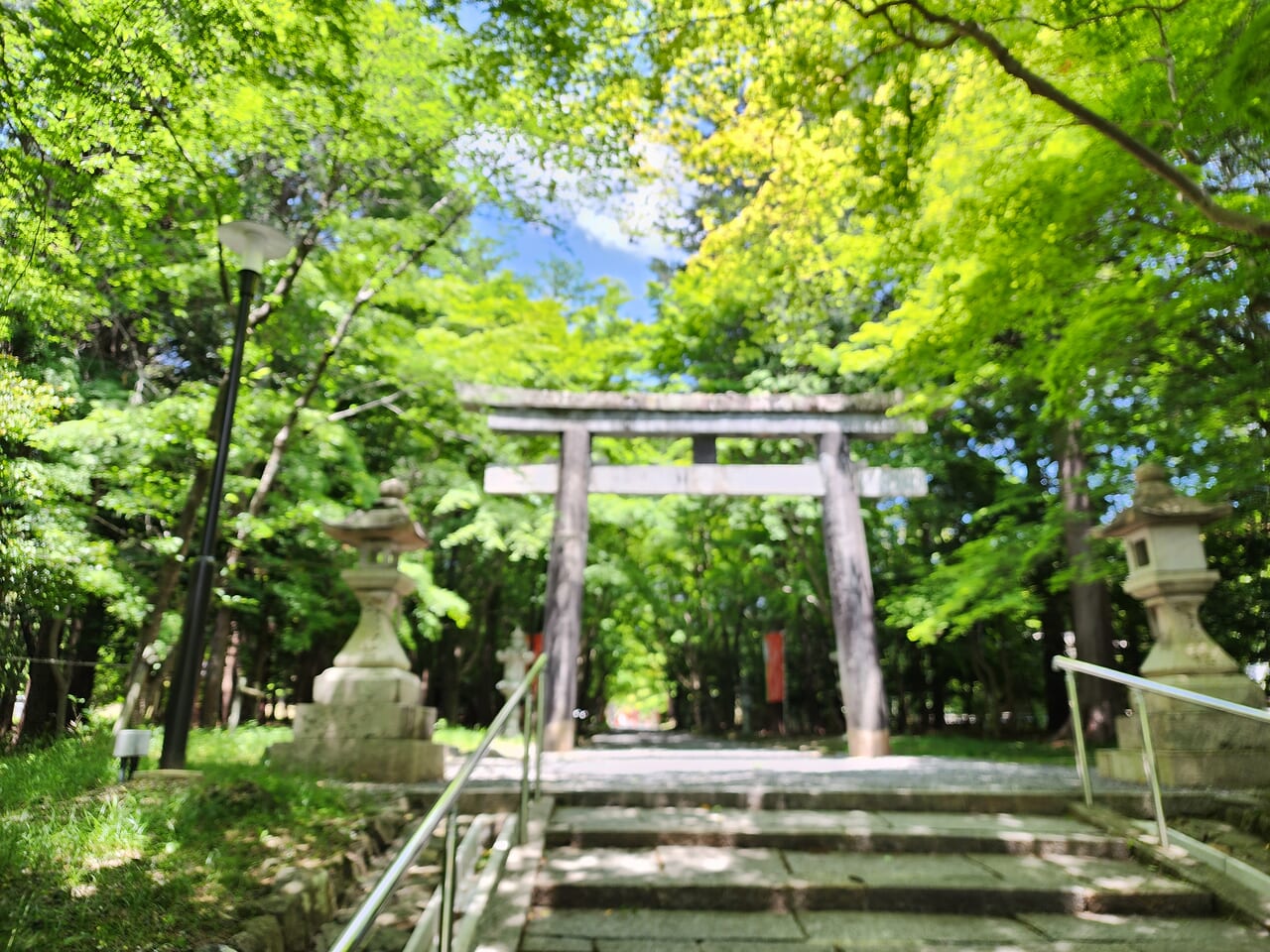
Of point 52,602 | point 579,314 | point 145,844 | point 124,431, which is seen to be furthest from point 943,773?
point 579,314

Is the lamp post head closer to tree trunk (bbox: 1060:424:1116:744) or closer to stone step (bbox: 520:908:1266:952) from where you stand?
stone step (bbox: 520:908:1266:952)

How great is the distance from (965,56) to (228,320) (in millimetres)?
7959

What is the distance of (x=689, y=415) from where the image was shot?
1060 cm

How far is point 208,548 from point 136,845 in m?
1.95

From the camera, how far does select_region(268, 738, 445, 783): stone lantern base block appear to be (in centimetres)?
508

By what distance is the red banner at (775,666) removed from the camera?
1667 cm

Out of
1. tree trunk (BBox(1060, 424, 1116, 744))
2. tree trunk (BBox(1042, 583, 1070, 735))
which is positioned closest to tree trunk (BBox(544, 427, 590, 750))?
tree trunk (BBox(1060, 424, 1116, 744))

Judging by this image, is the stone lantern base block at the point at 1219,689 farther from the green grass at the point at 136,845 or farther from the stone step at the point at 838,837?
the green grass at the point at 136,845

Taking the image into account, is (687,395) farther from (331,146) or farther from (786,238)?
(331,146)

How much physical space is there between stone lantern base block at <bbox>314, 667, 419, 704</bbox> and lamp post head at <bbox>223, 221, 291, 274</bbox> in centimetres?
289

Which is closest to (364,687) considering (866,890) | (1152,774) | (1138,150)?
(866,890)

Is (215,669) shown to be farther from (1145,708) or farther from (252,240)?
(1145,708)

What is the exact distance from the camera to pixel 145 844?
2.97 m

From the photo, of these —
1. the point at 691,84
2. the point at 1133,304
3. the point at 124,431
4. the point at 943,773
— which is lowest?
the point at 943,773
